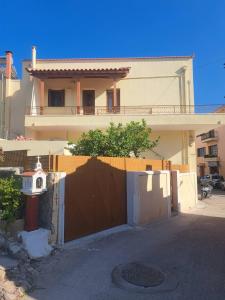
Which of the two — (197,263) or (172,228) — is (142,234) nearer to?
(172,228)

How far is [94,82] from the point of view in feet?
64.4

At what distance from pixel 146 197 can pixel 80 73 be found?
10275 millimetres

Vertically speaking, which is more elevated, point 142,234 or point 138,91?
point 138,91

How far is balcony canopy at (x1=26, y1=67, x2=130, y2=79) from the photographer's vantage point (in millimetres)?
17984

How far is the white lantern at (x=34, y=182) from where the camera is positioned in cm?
699

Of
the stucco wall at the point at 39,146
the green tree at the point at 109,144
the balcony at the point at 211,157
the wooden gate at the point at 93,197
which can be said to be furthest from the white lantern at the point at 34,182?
the balcony at the point at 211,157

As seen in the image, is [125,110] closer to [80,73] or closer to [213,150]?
[80,73]

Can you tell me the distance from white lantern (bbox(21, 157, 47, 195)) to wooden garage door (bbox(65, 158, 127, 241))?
0.69 m

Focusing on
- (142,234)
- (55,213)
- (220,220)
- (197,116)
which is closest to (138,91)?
(197,116)

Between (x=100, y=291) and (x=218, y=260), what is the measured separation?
Result: 2.94 metres

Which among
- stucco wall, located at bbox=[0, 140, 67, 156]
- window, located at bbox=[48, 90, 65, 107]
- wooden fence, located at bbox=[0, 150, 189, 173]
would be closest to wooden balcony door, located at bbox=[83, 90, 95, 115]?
window, located at bbox=[48, 90, 65, 107]

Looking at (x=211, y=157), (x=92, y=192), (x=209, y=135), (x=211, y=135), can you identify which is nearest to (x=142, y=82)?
(x=92, y=192)

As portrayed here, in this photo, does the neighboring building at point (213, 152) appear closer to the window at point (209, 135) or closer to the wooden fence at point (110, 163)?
the window at point (209, 135)

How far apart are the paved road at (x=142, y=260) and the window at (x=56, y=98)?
12036mm
